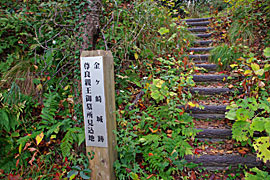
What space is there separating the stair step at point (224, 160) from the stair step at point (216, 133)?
1.35 ft

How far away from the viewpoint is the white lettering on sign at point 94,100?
2414mm

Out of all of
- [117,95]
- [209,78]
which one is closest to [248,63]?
[209,78]

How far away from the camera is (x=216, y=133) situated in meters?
3.17

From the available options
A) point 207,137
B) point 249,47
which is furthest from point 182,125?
point 249,47

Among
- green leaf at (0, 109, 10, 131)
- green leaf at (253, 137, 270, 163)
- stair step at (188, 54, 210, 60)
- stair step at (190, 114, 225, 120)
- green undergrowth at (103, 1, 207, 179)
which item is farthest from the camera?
stair step at (188, 54, 210, 60)

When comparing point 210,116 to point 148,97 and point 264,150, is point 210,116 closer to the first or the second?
point 264,150

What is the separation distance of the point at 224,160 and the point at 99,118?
203 cm

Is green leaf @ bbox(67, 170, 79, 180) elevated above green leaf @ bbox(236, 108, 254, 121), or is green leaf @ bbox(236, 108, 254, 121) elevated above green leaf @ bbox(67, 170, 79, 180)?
green leaf @ bbox(236, 108, 254, 121)

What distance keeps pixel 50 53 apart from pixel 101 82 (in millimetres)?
1875

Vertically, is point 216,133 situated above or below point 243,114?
below

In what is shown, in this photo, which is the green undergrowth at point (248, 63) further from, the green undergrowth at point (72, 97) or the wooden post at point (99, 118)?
the wooden post at point (99, 118)

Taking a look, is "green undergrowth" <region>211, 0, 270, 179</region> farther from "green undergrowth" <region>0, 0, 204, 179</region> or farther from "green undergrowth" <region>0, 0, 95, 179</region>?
"green undergrowth" <region>0, 0, 95, 179</region>

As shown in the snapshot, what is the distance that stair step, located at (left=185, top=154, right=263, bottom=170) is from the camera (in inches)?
106

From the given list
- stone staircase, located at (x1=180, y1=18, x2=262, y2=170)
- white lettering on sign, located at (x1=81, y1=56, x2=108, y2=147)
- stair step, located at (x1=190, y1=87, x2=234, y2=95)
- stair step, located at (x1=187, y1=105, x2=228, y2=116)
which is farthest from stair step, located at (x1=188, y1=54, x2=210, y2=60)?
white lettering on sign, located at (x1=81, y1=56, x2=108, y2=147)
